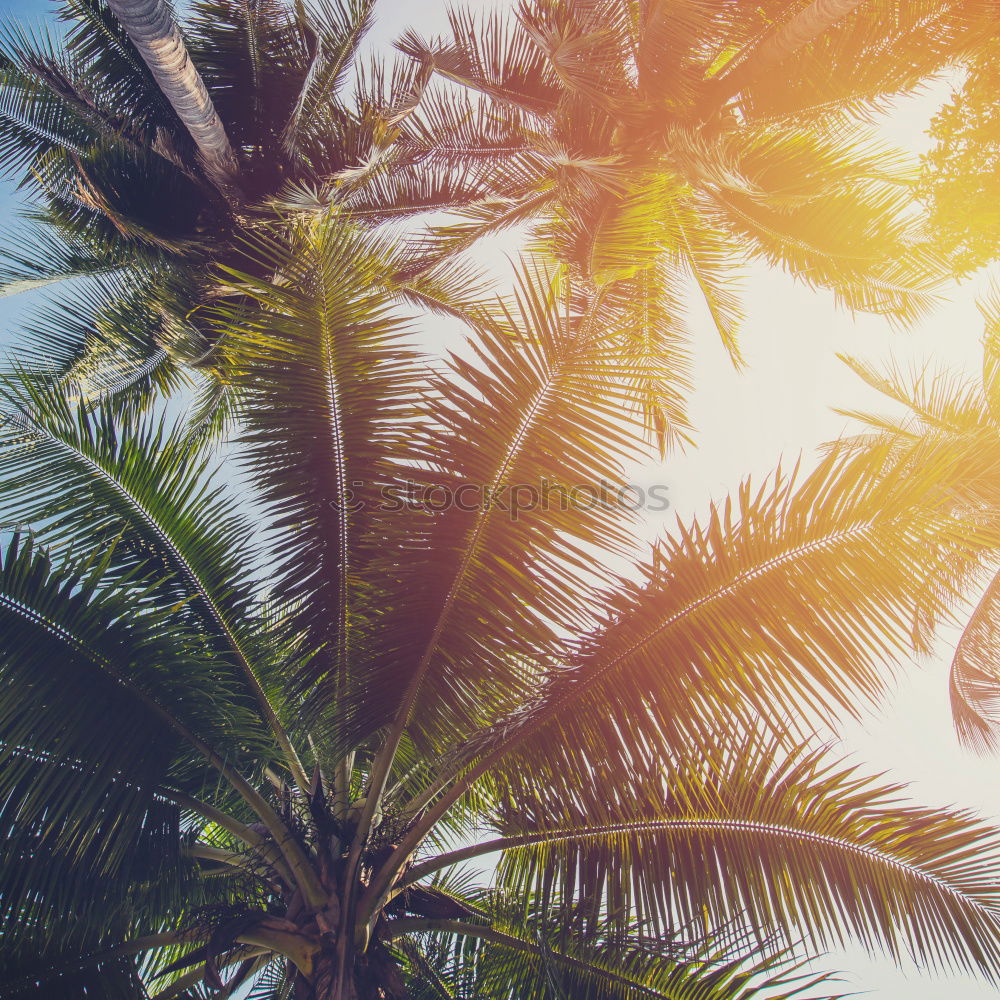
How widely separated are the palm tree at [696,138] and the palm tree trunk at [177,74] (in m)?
2.07

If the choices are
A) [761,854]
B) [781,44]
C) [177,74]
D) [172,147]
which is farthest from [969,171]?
[172,147]

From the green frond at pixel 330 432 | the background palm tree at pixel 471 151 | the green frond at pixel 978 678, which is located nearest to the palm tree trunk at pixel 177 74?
the background palm tree at pixel 471 151

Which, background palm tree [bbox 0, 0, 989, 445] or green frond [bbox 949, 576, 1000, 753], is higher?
background palm tree [bbox 0, 0, 989, 445]

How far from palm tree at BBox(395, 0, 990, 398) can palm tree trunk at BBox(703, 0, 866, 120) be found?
17mm

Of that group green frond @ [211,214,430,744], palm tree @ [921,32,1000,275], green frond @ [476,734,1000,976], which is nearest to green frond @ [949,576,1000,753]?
palm tree @ [921,32,1000,275]

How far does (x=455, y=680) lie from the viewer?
12.1 ft

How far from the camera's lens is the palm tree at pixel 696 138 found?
5.96 metres

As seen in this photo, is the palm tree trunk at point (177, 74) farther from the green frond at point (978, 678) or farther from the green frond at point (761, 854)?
the green frond at point (978, 678)

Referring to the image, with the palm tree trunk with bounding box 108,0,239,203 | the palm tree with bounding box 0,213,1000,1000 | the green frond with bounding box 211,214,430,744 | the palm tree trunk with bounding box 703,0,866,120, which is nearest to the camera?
the palm tree with bounding box 0,213,1000,1000

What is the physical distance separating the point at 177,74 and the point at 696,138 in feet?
13.7

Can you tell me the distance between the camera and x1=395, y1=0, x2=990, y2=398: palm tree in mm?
5957

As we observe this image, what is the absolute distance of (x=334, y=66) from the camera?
7262mm

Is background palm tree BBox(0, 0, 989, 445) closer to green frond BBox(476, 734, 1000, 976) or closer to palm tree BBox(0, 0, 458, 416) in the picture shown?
palm tree BBox(0, 0, 458, 416)

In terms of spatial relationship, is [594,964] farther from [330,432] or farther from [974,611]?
[974,611]
